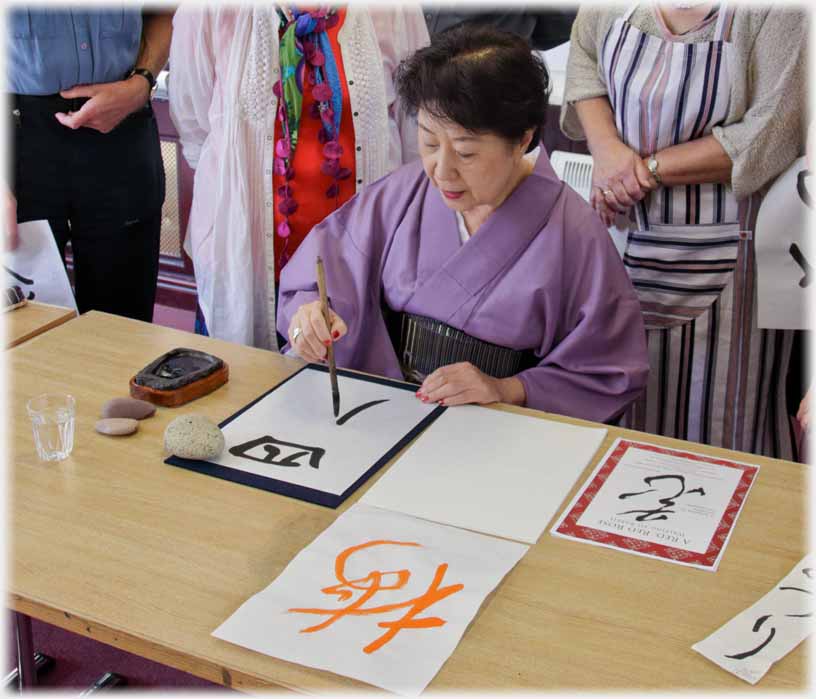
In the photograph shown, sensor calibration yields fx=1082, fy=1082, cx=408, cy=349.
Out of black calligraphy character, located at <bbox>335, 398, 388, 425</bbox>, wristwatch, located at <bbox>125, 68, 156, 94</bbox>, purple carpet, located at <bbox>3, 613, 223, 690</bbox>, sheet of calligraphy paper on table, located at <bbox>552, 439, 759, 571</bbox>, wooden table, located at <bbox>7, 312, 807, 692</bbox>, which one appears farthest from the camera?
wristwatch, located at <bbox>125, 68, 156, 94</bbox>

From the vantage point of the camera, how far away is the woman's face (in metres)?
1.73

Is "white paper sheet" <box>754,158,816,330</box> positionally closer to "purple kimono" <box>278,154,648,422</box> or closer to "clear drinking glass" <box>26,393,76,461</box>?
"purple kimono" <box>278,154,648,422</box>

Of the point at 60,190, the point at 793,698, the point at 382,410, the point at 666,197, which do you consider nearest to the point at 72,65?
the point at 60,190

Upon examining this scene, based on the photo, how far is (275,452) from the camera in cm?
155

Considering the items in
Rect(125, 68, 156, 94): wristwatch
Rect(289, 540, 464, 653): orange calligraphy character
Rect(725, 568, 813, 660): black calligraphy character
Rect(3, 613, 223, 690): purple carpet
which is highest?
Rect(125, 68, 156, 94): wristwatch

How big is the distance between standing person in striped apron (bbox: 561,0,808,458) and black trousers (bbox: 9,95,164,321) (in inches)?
37.2

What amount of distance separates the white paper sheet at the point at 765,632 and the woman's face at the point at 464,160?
82 cm

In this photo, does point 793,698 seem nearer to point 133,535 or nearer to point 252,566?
point 252,566

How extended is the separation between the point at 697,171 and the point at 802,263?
265 mm

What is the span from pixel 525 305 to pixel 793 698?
86 centimetres

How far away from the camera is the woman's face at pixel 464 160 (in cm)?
173

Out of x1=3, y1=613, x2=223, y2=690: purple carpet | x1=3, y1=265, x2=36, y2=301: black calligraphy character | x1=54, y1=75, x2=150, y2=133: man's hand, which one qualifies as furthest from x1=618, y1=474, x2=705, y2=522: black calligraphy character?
x1=54, y1=75, x2=150, y2=133: man's hand

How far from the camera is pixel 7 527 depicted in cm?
137

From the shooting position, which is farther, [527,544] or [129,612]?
[527,544]
